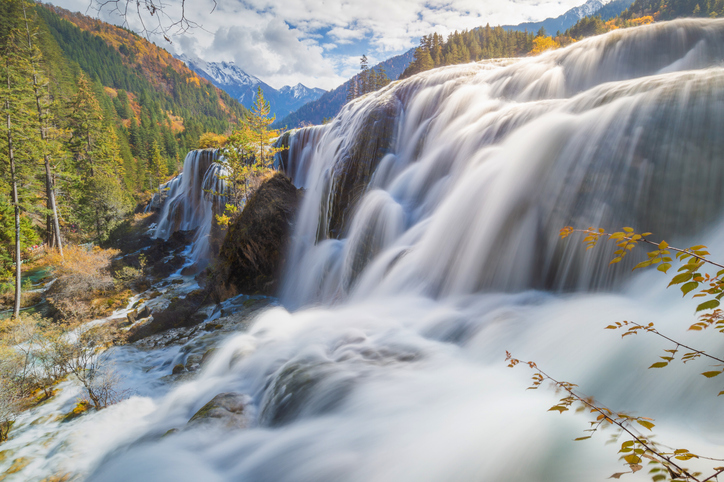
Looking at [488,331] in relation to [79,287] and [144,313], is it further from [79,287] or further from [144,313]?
[79,287]

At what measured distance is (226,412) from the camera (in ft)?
16.0

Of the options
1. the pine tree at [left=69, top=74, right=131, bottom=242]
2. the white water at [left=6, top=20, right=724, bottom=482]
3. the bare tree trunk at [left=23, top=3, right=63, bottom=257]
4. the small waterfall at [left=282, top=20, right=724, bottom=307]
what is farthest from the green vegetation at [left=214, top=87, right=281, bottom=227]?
the pine tree at [left=69, top=74, right=131, bottom=242]

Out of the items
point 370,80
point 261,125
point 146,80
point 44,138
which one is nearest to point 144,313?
point 261,125

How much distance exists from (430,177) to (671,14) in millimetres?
76945

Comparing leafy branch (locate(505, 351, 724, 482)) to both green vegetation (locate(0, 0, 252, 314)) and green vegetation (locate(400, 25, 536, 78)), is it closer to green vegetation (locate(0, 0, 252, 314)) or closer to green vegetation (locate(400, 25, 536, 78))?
green vegetation (locate(0, 0, 252, 314))

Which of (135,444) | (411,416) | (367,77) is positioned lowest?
(135,444)

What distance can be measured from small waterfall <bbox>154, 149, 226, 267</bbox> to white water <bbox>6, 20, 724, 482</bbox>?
19.9 metres

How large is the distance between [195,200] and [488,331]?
1234 inches

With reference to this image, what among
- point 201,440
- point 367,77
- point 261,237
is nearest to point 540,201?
point 201,440

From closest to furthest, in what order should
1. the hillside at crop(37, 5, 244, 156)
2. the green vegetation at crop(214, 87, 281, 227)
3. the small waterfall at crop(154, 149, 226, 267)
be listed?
the green vegetation at crop(214, 87, 281, 227), the small waterfall at crop(154, 149, 226, 267), the hillside at crop(37, 5, 244, 156)

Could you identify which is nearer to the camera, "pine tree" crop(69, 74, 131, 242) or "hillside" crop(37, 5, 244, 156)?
"pine tree" crop(69, 74, 131, 242)

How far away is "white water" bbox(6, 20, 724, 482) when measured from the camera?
2.92 meters

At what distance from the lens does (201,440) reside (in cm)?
438

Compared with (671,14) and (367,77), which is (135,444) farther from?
(671,14)
